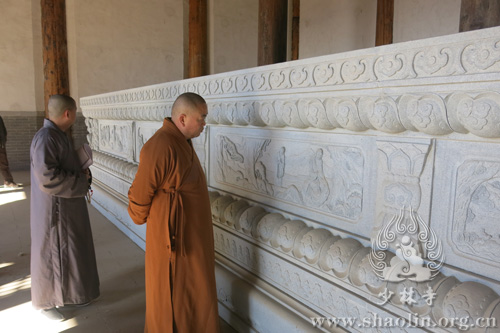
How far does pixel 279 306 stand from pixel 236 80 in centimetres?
→ 135

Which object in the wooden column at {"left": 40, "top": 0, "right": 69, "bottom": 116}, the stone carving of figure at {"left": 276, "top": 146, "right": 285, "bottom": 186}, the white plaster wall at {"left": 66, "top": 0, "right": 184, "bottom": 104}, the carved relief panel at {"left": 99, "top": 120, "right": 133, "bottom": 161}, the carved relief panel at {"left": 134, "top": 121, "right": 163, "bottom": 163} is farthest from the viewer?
the white plaster wall at {"left": 66, "top": 0, "right": 184, "bottom": 104}

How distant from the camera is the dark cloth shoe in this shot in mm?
2453

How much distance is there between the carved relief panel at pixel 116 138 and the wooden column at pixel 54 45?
320 cm

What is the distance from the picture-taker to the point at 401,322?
4.51ft

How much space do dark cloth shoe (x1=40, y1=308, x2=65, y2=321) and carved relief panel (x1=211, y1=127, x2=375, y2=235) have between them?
1.45 meters

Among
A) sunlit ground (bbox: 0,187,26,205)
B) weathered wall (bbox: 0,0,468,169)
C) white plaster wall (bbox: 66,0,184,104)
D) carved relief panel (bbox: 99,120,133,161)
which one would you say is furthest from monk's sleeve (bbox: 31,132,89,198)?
white plaster wall (bbox: 66,0,184,104)

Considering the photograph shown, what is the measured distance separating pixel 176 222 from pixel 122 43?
10209mm

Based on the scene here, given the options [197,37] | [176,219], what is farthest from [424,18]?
[176,219]

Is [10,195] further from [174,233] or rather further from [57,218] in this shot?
[174,233]

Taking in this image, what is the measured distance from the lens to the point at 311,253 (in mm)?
1746

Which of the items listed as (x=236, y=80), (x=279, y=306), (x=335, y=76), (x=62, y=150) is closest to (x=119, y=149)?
(x=62, y=150)

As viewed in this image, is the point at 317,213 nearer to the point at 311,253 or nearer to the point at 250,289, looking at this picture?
the point at 311,253

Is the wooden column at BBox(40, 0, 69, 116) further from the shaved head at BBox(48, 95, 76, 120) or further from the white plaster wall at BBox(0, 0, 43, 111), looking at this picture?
the shaved head at BBox(48, 95, 76, 120)

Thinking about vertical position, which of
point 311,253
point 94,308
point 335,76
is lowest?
point 94,308
